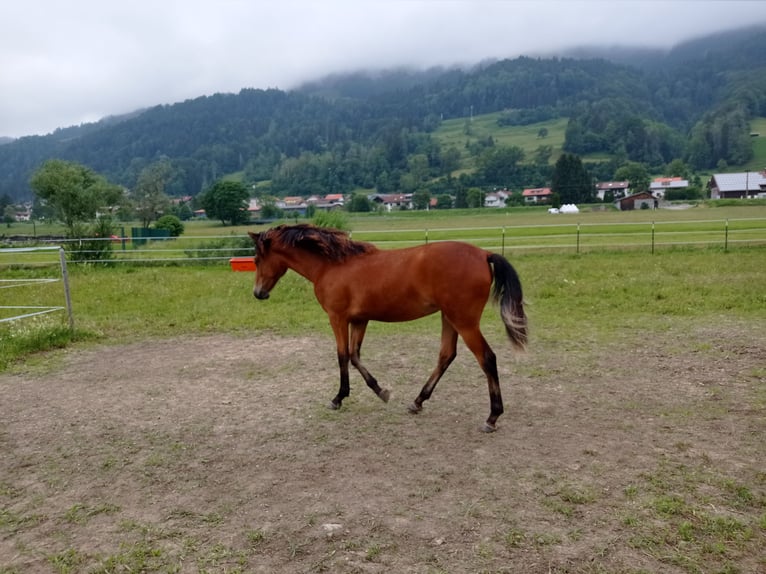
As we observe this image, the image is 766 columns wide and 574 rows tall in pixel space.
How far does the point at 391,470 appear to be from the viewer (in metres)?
4.29

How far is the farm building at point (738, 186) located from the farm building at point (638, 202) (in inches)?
488

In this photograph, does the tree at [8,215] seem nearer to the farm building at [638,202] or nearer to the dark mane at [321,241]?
the farm building at [638,202]

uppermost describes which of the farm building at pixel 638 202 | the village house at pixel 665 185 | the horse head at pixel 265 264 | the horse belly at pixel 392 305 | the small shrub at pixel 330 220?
the village house at pixel 665 185

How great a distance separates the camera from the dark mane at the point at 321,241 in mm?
5770

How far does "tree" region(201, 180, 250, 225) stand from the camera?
48000 mm

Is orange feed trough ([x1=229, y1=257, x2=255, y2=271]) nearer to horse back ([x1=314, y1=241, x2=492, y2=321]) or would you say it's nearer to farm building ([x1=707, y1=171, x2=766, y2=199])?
horse back ([x1=314, y1=241, x2=492, y2=321])

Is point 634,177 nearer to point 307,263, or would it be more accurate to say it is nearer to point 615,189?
point 615,189

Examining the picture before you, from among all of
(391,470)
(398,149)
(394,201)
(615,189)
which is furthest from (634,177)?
(391,470)

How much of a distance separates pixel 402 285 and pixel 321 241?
1052 millimetres

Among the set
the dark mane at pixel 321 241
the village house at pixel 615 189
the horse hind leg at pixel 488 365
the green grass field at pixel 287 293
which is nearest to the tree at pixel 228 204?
the green grass field at pixel 287 293

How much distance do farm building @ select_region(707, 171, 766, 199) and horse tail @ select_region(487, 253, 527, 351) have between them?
275 feet

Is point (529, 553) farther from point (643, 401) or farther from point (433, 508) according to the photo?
point (643, 401)

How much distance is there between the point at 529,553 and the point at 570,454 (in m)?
1.48

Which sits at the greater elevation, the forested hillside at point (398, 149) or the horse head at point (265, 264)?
the forested hillside at point (398, 149)
